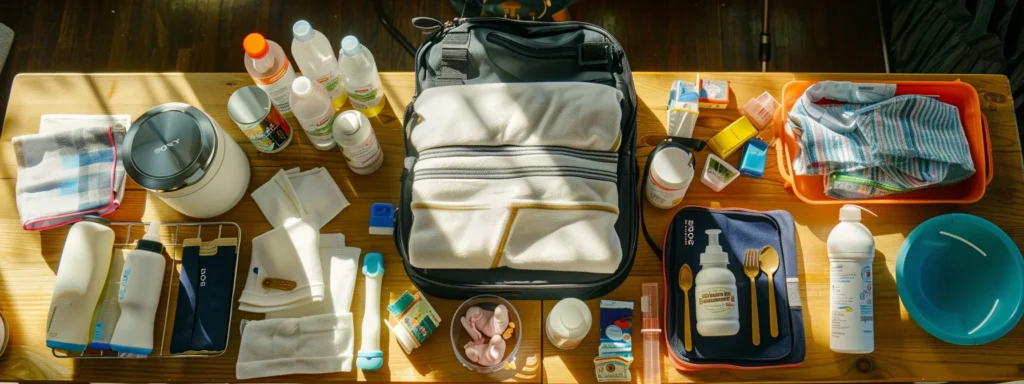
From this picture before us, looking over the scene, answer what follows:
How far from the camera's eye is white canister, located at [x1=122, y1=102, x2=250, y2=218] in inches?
33.8

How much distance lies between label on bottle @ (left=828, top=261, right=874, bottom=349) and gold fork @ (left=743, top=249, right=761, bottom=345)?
0.37 feet

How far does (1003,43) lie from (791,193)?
0.64 metres

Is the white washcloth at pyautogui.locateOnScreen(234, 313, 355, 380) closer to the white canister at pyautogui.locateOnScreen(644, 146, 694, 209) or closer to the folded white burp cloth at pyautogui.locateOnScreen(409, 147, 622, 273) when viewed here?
the folded white burp cloth at pyautogui.locateOnScreen(409, 147, 622, 273)

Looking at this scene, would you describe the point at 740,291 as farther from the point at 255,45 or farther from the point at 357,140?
the point at 255,45

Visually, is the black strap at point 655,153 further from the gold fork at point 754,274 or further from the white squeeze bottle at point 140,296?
the white squeeze bottle at point 140,296

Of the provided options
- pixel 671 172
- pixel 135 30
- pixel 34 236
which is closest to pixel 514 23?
pixel 671 172

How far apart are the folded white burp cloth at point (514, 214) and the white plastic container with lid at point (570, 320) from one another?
58mm

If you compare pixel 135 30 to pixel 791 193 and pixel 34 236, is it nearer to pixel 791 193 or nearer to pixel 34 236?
pixel 34 236

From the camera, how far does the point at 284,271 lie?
96 centimetres

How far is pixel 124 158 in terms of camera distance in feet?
2.85

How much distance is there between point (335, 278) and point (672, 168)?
0.52m

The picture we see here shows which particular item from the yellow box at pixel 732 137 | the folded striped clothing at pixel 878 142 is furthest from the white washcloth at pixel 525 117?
the folded striped clothing at pixel 878 142

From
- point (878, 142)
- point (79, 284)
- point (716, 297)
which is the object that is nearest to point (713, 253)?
point (716, 297)

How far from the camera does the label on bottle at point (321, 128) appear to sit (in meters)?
0.93
